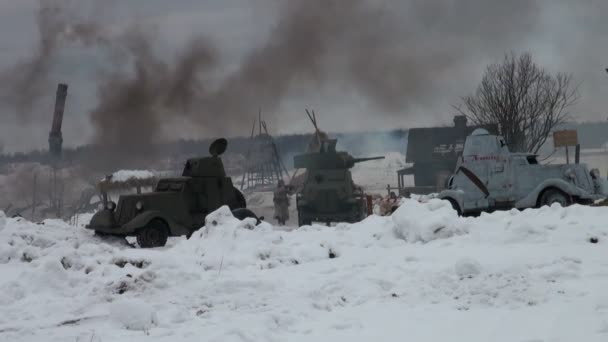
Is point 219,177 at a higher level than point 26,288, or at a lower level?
higher

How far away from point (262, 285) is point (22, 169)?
42965 mm

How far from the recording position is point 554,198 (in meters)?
17.0

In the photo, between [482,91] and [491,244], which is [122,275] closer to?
[491,244]

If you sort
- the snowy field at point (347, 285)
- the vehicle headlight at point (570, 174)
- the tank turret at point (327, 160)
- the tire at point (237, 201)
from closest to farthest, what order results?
1. the snowy field at point (347, 285)
2. the vehicle headlight at point (570, 174)
3. the tire at point (237, 201)
4. the tank turret at point (327, 160)

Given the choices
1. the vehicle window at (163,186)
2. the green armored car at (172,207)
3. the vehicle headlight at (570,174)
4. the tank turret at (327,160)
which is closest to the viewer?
the green armored car at (172,207)

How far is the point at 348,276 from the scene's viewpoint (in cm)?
841

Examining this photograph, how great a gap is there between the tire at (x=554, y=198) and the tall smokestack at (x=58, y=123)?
30.9 meters

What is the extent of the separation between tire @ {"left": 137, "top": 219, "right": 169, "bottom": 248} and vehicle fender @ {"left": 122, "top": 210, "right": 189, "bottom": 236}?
5.2 inches

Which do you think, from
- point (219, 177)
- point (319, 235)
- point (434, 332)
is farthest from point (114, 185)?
point (434, 332)

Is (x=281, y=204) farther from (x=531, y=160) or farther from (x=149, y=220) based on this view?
(x=149, y=220)

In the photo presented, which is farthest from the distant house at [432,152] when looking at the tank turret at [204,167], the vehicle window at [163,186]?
the vehicle window at [163,186]

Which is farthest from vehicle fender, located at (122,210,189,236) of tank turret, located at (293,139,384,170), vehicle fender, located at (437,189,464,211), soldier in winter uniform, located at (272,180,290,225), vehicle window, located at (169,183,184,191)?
soldier in winter uniform, located at (272,180,290,225)

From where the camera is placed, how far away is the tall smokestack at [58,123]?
41.4 m

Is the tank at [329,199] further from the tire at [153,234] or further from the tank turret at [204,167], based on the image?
the tire at [153,234]
